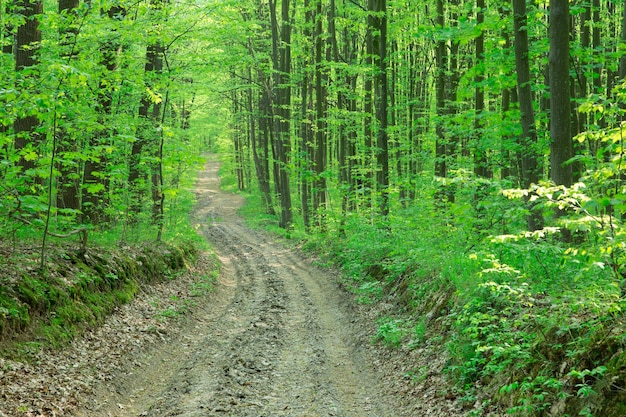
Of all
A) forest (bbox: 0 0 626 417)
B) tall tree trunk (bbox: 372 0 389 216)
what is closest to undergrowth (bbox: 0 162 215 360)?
forest (bbox: 0 0 626 417)

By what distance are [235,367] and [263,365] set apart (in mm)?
527

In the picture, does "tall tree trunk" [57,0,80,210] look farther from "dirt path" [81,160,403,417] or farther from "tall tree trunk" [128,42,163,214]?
"dirt path" [81,160,403,417]

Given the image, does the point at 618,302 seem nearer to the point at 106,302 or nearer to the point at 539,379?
the point at 539,379

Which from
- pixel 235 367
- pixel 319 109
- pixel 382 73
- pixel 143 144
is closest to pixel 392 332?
pixel 235 367

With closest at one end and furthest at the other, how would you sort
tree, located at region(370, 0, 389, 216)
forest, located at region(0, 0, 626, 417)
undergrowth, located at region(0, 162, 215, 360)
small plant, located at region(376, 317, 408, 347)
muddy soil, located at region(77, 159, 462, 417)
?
1. forest, located at region(0, 0, 626, 417)
2. muddy soil, located at region(77, 159, 462, 417)
3. undergrowth, located at region(0, 162, 215, 360)
4. small plant, located at region(376, 317, 408, 347)
5. tree, located at region(370, 0, 389, 216)

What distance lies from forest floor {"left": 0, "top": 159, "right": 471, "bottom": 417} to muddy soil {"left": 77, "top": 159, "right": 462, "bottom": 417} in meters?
0.02

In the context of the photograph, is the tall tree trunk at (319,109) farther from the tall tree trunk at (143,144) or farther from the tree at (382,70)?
the tall tree trunk at (143,144)

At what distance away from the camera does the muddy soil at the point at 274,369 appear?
6.98 metres

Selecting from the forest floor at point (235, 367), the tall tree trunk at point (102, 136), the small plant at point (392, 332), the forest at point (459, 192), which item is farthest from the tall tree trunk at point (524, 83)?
the tall tree trunk at point (102, 136)

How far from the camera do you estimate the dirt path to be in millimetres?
7062

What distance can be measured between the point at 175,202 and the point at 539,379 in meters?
18.1

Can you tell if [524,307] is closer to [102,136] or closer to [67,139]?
[67,139]

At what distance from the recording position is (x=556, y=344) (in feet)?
17.4

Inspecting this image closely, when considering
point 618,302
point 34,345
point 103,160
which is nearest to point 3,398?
point 34,345
